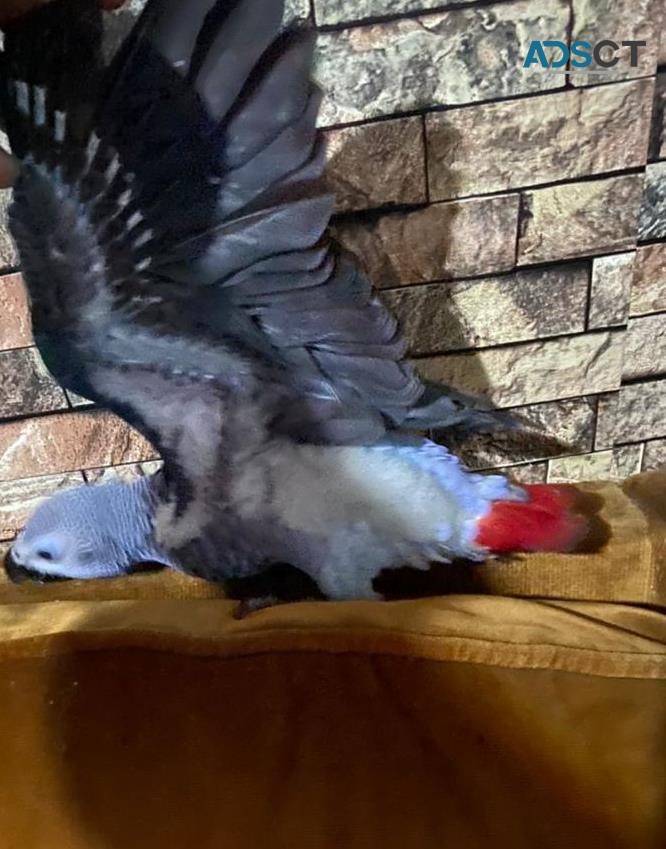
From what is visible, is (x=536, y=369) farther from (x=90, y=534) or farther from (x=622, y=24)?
(x=90, y=534)

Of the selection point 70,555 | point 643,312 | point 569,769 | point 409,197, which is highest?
point 409,197

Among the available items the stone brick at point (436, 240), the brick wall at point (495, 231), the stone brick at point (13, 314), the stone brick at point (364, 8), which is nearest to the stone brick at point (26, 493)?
the brick wall at point (495, 231)

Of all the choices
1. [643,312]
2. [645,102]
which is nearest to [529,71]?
[645,102]

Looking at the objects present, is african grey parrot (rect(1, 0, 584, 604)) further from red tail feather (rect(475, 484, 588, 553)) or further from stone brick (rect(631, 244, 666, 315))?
stone brick (rect(631, 244, 666, 315))

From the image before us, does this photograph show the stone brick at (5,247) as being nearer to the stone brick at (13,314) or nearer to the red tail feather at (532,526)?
the stone brick at (13,314)

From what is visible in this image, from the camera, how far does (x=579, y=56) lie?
644 millimetres

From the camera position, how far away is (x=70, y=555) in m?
0.75

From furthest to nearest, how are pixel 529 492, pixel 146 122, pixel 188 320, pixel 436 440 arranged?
pixel 436 440 → pixel 529 492 → pixel 188 320 → pixel 146 122

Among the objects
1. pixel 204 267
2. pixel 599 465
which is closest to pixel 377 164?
pixel 204 267

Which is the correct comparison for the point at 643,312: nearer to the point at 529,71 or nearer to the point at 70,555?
the point at 529,71

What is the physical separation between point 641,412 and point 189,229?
19.9 inches

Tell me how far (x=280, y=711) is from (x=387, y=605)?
12 cm

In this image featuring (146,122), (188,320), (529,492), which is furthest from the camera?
(529,492)

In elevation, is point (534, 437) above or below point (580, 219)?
below
